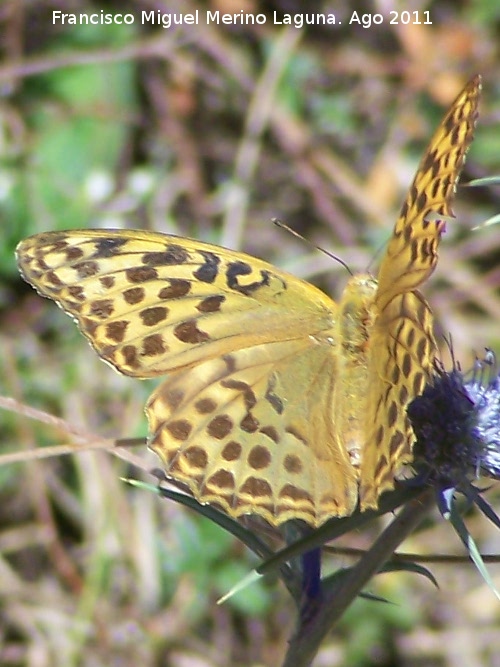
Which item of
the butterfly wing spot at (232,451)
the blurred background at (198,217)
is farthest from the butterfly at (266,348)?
the blurred background at (198,217)

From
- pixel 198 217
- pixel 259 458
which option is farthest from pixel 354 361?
pixel 198 217

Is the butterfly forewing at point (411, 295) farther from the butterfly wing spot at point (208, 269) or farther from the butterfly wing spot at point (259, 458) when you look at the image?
the butterfly wing spot at point (208, 269)

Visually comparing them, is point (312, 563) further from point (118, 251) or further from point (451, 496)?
point (118, 251)

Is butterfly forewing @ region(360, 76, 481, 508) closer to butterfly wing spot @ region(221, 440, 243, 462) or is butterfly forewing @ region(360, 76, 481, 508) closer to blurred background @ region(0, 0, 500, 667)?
butterfly wing spot @ region(221, 440, 243, 462)

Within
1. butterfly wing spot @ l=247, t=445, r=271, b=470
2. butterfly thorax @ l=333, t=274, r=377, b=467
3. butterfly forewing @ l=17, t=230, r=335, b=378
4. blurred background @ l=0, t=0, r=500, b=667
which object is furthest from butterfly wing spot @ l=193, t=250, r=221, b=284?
blurred background @ l=0, t=0, r=500, b=667

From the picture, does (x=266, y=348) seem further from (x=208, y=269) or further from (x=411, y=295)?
(x=411, y=295)

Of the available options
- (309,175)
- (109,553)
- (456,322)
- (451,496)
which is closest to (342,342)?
(451,496)
